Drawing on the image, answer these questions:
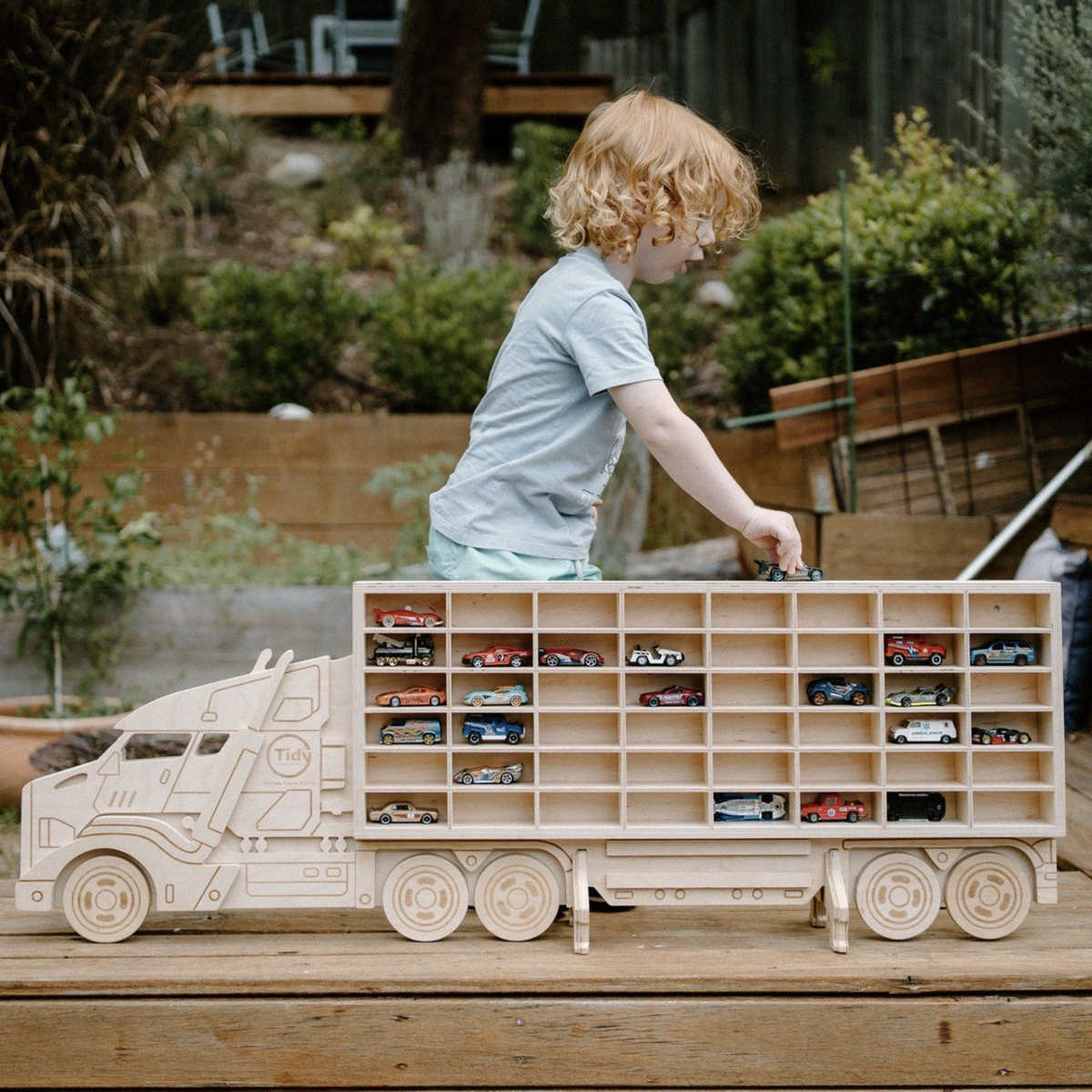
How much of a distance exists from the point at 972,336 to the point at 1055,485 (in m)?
0.80

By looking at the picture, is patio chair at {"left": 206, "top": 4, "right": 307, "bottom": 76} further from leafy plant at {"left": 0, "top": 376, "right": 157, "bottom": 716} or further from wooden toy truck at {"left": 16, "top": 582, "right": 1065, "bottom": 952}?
wooden toy truck at {"left": 16, "top": 582, "right": 1065, "bottom": 952}

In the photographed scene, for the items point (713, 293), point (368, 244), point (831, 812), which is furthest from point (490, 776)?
point (368, 244)

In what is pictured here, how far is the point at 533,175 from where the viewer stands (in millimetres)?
6531

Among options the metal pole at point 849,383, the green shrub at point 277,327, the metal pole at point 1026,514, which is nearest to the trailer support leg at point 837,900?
the metal pole at point 1026,514

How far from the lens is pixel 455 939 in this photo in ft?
6.50

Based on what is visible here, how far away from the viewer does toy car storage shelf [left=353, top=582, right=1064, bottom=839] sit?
189 centimetres

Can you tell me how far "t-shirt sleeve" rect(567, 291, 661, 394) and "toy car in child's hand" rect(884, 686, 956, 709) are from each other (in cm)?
60

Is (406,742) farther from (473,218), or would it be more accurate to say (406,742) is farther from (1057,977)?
(473,218)

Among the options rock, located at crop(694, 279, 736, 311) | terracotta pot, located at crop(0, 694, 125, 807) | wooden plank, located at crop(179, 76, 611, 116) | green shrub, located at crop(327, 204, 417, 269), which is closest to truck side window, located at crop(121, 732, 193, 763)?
terracotta pot, located at crop(0, 694, 125, 807)

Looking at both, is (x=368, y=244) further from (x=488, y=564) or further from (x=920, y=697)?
(x=920, y=697)

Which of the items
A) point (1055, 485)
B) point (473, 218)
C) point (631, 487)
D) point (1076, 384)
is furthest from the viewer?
point (473, 218)

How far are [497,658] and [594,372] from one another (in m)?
0.45

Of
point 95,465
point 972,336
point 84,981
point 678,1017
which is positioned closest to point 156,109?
point 95,465

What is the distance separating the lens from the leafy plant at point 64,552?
3760mm
